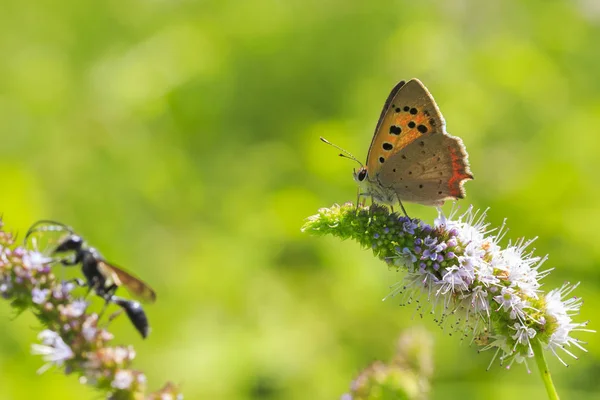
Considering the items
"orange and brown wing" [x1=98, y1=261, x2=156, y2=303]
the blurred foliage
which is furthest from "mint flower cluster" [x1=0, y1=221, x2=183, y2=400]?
the blurred foliage

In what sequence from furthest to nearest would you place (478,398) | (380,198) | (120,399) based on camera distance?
(478,398), (380,198), (120,399)

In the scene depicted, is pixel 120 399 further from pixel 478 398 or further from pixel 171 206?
pixel 171 206

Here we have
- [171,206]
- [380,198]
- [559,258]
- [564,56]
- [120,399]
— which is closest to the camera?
[120,399]

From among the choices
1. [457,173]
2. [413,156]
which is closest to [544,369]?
[457,173]

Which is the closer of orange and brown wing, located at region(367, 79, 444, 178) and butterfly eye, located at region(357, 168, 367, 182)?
orange and brown wing, located at region(367, 79, 444, 178)

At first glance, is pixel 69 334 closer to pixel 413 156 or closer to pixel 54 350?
pixel 54 350

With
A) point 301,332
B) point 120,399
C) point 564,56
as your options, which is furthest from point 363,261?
point 564,56

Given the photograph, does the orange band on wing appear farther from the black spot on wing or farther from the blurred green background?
the blurred green background
